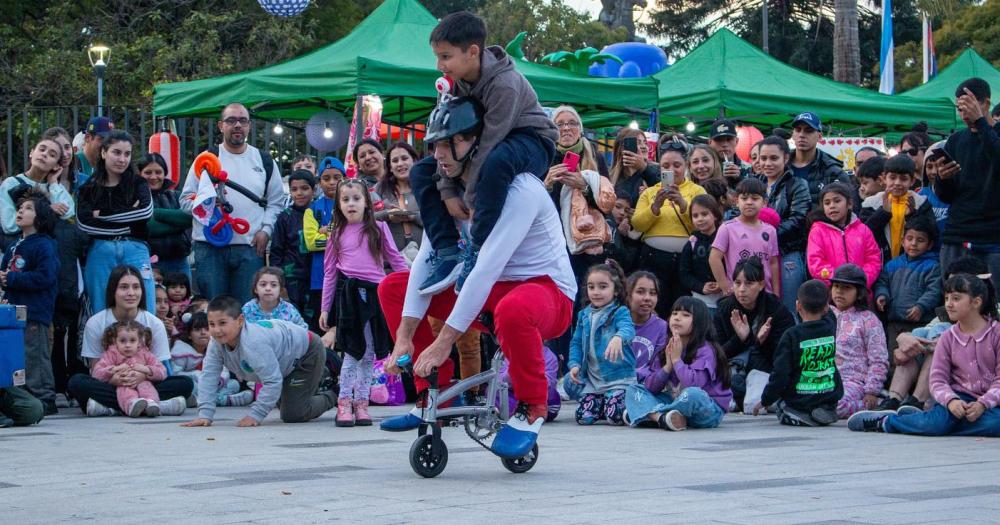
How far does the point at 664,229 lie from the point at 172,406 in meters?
3.82

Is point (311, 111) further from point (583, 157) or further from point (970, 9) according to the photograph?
point (970, 9)

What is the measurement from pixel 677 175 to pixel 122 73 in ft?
68.2

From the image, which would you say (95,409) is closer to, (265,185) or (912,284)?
(265,185)

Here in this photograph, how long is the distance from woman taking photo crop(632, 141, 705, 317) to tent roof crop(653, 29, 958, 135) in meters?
6.20

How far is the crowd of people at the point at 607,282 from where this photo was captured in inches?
325

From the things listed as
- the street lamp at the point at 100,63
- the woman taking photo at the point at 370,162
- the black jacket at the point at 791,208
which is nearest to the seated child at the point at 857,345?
the black jacket at the point at 791,208

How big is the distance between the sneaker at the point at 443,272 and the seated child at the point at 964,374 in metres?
3.44

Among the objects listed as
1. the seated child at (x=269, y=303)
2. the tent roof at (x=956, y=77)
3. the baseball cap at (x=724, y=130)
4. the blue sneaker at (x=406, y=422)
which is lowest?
the blue sneaker at (x=406, y=422)

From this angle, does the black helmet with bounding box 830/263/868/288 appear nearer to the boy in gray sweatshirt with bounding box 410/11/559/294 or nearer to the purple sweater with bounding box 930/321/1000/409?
the purple sweater with bounding box 930/321/1000/409

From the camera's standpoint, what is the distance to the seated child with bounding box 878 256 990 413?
8.24 meters

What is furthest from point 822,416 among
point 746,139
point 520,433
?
point 746,139

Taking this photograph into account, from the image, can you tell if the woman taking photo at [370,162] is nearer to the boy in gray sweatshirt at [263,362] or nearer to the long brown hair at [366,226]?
the long brown hair at [366,226]

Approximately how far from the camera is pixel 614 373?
8.45 m

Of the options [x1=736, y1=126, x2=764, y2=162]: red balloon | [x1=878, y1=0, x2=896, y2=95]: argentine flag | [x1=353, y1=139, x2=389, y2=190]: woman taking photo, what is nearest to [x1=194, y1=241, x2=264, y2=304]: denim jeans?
[x1=353, y1=139, x2=389, y2=190]: woman taking photo
